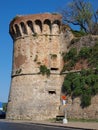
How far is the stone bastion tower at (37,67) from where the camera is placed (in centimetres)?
3394

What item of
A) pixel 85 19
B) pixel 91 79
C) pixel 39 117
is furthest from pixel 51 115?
pixel 85 19

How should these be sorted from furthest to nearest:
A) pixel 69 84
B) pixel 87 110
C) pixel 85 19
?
pixel 85 19 < pixel 69 84 < pixel 87 110

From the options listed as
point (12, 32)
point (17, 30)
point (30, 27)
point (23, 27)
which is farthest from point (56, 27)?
point (12, 32)

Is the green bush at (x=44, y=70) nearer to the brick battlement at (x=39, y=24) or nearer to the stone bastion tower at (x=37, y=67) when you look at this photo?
the stone bastion tower at (x=37, y=67)

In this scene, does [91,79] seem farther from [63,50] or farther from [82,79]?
[63,50]

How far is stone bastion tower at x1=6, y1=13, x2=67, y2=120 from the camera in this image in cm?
3394

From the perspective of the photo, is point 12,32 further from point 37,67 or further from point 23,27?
point 37,67

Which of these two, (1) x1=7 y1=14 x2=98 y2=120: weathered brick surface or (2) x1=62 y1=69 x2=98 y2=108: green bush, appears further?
(1) x1=7 y1=14 x2=98 y2=120: weathered brick surface

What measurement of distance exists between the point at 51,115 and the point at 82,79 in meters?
4.89

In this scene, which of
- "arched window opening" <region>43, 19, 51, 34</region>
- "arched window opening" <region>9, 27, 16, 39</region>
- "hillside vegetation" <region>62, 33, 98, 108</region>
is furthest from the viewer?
"arched window opening" <region>9, 27, 16, 39</region>

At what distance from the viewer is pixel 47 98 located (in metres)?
34.0

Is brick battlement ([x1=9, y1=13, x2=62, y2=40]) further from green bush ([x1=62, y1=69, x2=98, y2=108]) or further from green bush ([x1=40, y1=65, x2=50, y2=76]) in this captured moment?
green bush ([x1=62, y1=69, x2=98, y2=108])

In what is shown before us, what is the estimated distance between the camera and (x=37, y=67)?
3469 centimetres

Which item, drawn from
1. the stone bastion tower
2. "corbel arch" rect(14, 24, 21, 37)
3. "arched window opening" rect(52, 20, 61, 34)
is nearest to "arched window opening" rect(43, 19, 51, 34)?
the stone bastion tower
